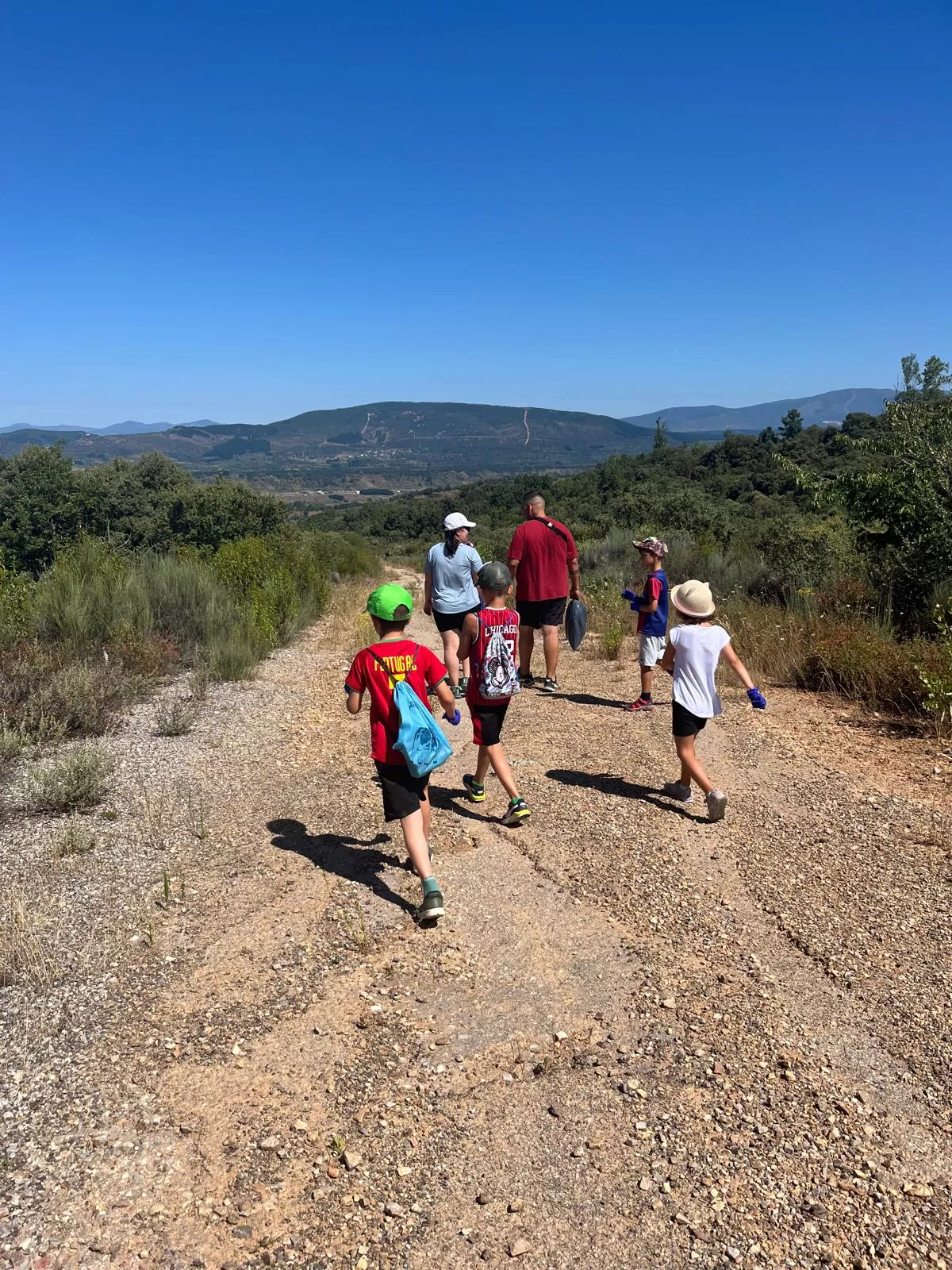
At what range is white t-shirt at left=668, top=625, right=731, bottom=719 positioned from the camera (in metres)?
5.01

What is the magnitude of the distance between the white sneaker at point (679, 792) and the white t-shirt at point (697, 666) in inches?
25.5

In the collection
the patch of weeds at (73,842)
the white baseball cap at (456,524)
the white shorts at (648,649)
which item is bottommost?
the patch of weeds at (73,842)

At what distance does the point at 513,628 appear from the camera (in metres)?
4.86

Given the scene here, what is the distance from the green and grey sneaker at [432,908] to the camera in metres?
3.93

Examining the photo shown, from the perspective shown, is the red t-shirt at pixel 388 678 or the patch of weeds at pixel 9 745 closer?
the red t-shirt at pixel 388 678

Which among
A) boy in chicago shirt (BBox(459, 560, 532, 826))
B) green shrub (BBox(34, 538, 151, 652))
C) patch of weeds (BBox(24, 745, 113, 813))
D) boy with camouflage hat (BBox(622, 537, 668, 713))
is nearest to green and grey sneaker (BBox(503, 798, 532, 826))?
boy in chicago shirt (BBox(459, 560, 532, 826))

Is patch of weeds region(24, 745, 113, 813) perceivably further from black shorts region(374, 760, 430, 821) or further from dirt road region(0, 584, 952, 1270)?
black shorts region(374, 760, 430, 821)

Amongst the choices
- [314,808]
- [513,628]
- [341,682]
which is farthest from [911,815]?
[341,682]

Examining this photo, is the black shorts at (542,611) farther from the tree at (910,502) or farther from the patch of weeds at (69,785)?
the patch of weeds at (69,785)

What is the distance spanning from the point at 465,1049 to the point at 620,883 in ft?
4.99

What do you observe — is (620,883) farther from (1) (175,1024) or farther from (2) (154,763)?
(2) (154,763)

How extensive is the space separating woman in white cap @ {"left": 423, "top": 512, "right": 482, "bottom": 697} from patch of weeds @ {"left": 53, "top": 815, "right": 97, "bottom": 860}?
329cm

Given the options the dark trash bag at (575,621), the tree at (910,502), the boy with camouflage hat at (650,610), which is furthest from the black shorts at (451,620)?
the tree at (910,502)

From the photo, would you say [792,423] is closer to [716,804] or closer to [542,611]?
[542,611]
